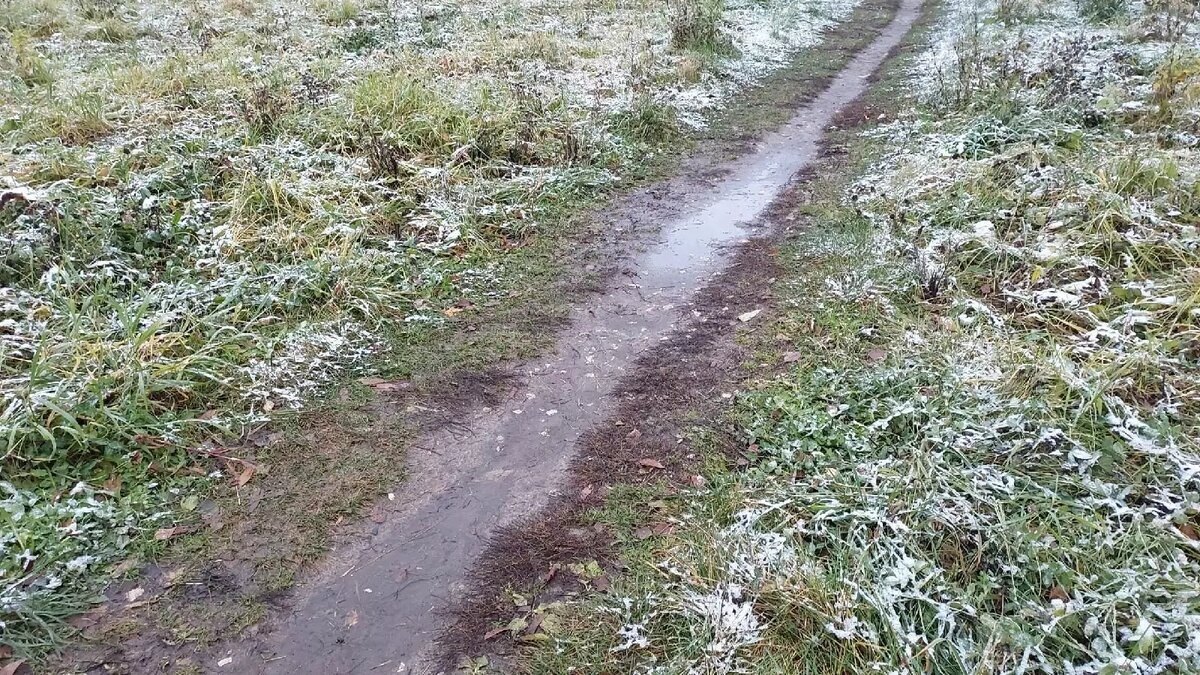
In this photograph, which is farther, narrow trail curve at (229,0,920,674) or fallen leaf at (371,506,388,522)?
fallen leaf at (371,506,388,522)

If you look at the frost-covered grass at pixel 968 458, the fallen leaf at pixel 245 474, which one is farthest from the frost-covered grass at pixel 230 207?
the frost-covered grass at pixel 968 458

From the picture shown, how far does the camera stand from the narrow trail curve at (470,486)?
303cm

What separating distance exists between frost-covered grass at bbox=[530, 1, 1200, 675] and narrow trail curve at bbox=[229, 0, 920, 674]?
0.68 meters

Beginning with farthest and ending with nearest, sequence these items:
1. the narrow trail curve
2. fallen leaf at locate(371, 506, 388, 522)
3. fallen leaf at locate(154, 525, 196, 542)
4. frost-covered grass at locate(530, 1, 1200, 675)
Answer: fallen leaf at locate(371, 506, 388, 522) → fallen leaf at locate(154, 525, 196, 542) → the narrow trail curve → frost-covered grass at locate(530, 1, 1200, 675)

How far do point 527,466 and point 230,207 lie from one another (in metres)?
3.95

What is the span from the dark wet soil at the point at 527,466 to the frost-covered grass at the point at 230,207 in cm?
102

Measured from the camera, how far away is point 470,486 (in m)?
3.89

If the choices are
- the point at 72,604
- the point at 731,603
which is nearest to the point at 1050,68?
the point at 731,603

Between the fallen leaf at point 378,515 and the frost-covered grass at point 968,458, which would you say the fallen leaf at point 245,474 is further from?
the frost-covered grass at point 968,458

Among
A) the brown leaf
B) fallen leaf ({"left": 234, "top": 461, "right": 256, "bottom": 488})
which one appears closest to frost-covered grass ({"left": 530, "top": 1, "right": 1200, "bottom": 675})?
the brown leaf

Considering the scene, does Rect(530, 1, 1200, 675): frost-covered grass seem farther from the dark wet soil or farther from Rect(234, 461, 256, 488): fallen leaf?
Rect(234, 461, 256, 488): fallen leaf

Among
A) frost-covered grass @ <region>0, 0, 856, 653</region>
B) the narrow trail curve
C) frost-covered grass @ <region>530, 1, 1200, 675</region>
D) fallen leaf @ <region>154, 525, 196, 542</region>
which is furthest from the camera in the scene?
frost-covered grass @ <region>0, 0, 856, 653</region>

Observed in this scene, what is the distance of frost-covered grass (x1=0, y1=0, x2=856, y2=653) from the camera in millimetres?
3781

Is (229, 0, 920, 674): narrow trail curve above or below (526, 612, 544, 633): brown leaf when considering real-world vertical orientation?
above
